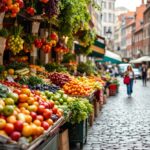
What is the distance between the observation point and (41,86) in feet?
36.7

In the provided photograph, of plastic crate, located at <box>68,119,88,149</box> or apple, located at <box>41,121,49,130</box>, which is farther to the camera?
plastic crate, located at <box>68,119,88,149</box>

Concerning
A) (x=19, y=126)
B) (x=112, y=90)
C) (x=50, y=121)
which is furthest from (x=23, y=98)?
(x=112, y=90)

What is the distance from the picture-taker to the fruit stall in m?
5.98

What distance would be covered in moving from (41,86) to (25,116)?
4.95m

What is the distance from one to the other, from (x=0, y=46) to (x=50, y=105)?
4.03m

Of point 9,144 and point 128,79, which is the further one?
point 128,79

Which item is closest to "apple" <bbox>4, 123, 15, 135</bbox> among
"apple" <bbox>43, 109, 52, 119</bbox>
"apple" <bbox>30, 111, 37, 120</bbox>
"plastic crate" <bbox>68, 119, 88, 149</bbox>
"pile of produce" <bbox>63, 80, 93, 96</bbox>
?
"apple" <bbox>30, 111, 37, 120</bbox>

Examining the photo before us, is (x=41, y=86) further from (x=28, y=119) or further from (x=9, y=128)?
(x=9, y=128)

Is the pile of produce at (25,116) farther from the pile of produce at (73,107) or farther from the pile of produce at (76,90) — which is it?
the pile of produce at (76,90)

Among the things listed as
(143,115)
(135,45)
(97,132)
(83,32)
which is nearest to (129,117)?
(143,115)

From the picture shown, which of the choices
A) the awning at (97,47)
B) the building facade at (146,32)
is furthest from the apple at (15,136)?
the building facade at (146,32)

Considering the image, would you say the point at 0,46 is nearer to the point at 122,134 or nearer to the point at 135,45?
the point at 122,134

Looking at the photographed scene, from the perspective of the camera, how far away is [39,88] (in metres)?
11.0

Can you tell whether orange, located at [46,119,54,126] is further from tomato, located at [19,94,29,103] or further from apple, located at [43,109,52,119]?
tomato, located at [19,94,29,103]
